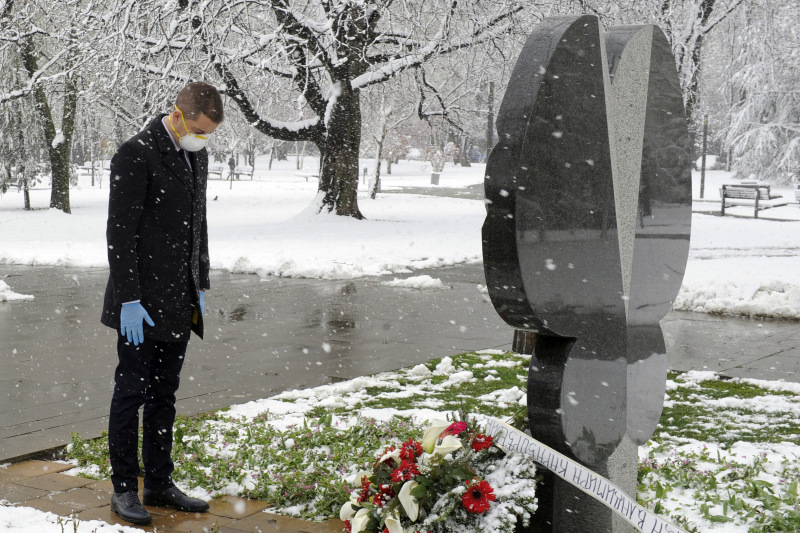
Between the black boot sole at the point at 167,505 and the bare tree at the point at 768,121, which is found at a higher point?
the bare tree at the point at 768,121

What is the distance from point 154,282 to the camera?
4059mm

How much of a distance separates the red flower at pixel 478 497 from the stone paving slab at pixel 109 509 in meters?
1.01

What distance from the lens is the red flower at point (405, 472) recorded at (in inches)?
123

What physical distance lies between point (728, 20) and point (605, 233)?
21848mm

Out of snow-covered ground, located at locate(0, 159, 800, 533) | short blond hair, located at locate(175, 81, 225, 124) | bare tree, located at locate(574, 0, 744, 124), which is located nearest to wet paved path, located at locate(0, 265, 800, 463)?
snow-covered ground, located at locate(0, 159, 800, 533)

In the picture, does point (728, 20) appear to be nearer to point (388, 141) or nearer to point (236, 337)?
point (236, 337)

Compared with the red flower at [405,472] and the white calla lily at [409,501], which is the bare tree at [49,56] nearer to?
the red flower at [405,472]

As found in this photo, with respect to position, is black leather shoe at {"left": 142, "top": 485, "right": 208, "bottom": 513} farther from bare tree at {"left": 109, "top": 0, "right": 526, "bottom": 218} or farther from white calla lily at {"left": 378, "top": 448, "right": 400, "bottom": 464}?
bare tree at {"left": 109, "top": 0, "right": 526, "bottom": 218}

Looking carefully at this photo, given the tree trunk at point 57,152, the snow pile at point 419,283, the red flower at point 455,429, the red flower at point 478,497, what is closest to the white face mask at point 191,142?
the red flower at point 455,429

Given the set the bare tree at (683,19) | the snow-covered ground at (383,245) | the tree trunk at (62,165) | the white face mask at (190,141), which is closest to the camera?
the white face mask at (190,141)

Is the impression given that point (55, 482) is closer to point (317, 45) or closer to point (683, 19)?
point (317, 45)

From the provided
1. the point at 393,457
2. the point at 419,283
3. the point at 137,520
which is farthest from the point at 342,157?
the point at 393,457

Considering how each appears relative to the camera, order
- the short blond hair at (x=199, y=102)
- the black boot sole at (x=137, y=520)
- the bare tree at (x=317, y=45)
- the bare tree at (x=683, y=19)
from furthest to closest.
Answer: the bare tree at (x=683, y=19)
the bare tree at (x=317, y=45)
the short blond hair at (x=199, y=102)
the black boot sole at (x=137, y=520)

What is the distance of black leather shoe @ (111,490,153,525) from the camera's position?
3.85 metres
